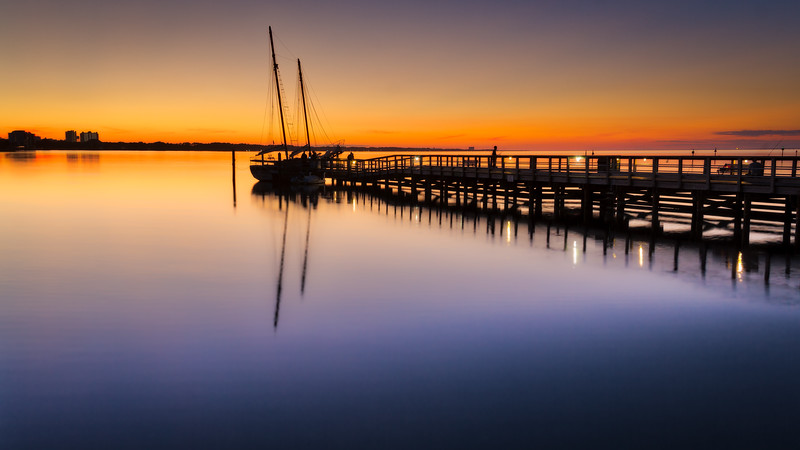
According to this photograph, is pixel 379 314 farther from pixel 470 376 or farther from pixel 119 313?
pixel 119 313

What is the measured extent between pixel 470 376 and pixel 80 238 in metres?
26.4

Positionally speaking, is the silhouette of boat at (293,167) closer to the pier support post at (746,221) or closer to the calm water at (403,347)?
the calm water at (403,347)

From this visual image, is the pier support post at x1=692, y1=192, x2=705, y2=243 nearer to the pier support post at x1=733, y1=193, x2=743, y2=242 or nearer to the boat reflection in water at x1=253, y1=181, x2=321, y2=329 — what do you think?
the pier support post at x1=733, y1=193, x2=743, y2=242

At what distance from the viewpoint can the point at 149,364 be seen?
11852 millimetres

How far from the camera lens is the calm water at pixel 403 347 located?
9.20 metres

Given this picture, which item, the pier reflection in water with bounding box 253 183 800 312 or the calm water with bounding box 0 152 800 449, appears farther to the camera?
the pier reflection in water with bounding box 253 183 800 312

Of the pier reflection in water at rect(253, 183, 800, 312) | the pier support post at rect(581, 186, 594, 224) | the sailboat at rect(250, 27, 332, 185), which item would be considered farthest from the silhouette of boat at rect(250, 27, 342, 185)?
the pier support post at rect(581, 186, 594, 224)

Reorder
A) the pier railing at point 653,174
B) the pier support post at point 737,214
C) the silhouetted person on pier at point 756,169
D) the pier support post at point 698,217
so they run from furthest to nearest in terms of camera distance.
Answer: the pier support post at point 737,214 → the pier support post at point 698,217 → the silhouetted person on pier at point 756,169 → the pier railing at point 653,174

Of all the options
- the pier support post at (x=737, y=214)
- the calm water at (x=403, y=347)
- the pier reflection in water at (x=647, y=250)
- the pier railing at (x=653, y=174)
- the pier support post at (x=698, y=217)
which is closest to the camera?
the calm water at (x=403, y=347)

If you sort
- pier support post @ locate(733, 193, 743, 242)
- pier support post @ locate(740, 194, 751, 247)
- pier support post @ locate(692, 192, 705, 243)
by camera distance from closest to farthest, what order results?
pier support post @ locate(740, 194, 751, 247) < pier support post @ locate(692, 192, 705, 243) < pier support post @ locate(733, 193, 743, 242)

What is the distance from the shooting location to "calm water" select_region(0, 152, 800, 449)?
9203 millimetres

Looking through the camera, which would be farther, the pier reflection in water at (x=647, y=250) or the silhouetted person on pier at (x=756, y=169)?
the silhouetted person on pier at (x=756, y=169)

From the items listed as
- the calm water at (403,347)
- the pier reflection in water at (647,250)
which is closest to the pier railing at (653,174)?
the pier reflection in water at (647,250)

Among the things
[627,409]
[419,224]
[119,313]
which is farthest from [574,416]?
[419,224]
